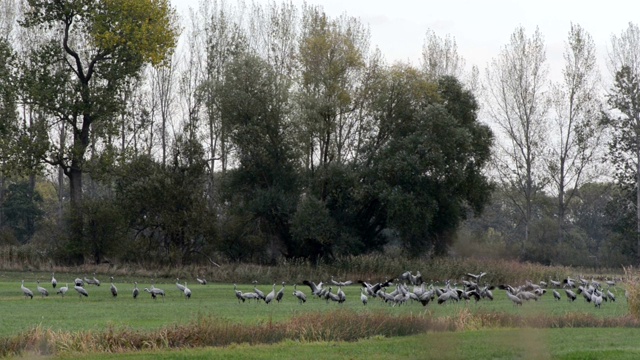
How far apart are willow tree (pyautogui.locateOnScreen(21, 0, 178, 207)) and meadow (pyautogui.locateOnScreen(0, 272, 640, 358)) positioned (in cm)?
2470

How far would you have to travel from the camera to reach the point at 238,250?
67938 millimetres

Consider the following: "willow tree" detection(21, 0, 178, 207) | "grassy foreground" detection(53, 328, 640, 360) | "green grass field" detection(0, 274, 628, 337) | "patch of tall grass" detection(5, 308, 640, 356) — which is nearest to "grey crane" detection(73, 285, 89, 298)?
"green grass field" detection(0, 274, 628, 337)

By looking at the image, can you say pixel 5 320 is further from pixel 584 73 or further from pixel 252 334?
pixel 584 73

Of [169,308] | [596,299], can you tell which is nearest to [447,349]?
[169,308]

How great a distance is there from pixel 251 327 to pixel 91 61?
42.2 metres

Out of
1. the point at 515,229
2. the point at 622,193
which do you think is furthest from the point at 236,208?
the point at 515,229

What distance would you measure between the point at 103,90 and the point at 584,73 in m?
44.3

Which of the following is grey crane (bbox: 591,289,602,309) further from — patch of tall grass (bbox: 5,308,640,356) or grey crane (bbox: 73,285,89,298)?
grey crane (bbox: 73,285,89,298)

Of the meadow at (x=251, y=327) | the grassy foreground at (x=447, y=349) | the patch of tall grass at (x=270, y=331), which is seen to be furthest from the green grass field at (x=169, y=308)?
the grassy foreground at (x=447, y=349)

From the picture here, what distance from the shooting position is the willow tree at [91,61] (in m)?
62.9

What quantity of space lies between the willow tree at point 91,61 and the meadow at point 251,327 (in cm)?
2470

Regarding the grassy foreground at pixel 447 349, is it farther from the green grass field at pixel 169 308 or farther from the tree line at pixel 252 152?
the tree line at pixel 252 152

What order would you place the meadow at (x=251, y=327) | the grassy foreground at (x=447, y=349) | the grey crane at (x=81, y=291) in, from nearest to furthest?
the grassy foreground at (x=447, y=349) → the meadow at (x=251, y=327) → the grey crane at (x=81, y=291)

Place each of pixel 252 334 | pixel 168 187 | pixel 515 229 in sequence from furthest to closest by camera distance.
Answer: pixel 515 229
pixel 168 187
pixel 252 334
